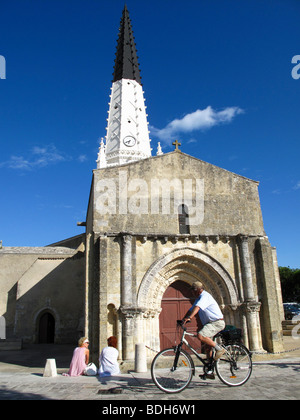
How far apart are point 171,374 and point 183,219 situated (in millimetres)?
7927

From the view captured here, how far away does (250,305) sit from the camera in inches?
478

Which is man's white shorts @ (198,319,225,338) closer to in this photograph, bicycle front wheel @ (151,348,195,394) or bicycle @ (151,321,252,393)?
bicycle @ (151,321,252,393)

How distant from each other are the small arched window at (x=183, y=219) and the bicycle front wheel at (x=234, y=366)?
686 centimetres

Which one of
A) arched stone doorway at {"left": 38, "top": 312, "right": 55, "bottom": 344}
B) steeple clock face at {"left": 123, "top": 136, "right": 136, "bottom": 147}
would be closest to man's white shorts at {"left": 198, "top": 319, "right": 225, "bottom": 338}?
arched stone doorway at {"left": 38, "top": 312, "right": 55, "bottom": 344}

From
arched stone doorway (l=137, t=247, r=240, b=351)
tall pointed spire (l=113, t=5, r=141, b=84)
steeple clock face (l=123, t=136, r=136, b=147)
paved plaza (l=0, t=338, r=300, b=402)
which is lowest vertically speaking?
paved plaza (l=0, t=338, r=300, b=402)

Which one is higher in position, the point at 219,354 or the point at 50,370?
the point at 219,354

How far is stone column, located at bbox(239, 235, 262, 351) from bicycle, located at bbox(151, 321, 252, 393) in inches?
235

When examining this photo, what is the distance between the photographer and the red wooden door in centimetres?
1242

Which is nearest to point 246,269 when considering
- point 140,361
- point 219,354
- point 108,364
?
point 140,361

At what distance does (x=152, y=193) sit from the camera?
13.1 meters

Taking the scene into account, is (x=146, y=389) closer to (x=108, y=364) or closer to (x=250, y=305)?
(x=108, y=364)

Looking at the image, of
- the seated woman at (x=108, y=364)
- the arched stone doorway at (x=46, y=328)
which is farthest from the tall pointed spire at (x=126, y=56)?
the seated woman at (x=108, y=364)
